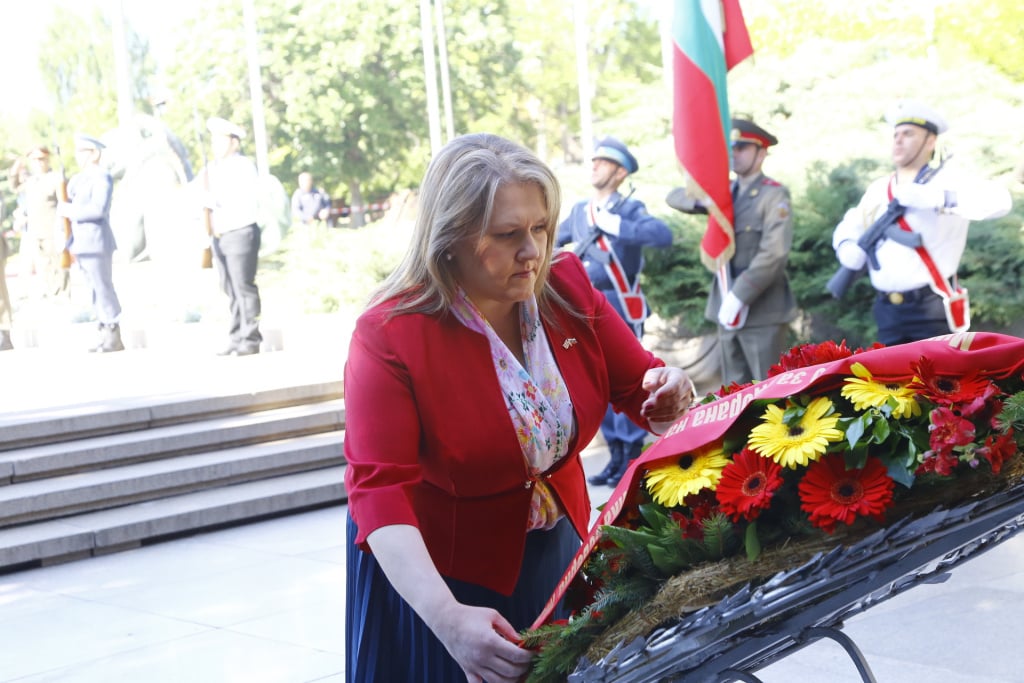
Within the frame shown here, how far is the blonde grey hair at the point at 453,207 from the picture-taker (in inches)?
84.7

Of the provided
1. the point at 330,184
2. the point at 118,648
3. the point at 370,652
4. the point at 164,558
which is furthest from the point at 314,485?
the point at 330,184

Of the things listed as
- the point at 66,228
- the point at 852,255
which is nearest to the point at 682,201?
the point at 852,255

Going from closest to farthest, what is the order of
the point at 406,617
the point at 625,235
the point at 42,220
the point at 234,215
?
the point at 406,617 < the point at 625,235 < the point at 234,215 < the point at 42,220

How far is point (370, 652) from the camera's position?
2514 millimetres

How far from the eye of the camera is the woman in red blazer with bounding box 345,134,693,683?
2109 mm

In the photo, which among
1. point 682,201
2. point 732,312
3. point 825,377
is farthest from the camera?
point 682,201

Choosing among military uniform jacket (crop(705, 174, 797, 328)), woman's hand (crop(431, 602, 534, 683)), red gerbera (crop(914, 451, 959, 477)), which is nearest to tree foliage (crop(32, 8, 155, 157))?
military uniform jacket (crop(705, 174, 797, 328))

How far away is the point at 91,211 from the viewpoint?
1428cm

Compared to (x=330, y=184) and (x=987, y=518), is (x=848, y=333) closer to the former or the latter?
(x=987, y=518)

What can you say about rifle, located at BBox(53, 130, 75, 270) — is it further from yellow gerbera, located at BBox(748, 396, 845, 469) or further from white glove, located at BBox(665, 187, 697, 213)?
yellow gerbera, located at BBox(748, 396, 845, 469)

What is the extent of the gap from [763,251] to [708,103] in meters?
1.17

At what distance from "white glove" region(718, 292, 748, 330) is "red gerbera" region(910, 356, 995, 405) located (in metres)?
6.71

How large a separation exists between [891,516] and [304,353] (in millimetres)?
11958

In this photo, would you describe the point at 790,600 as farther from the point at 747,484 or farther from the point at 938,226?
the point at 938,226
